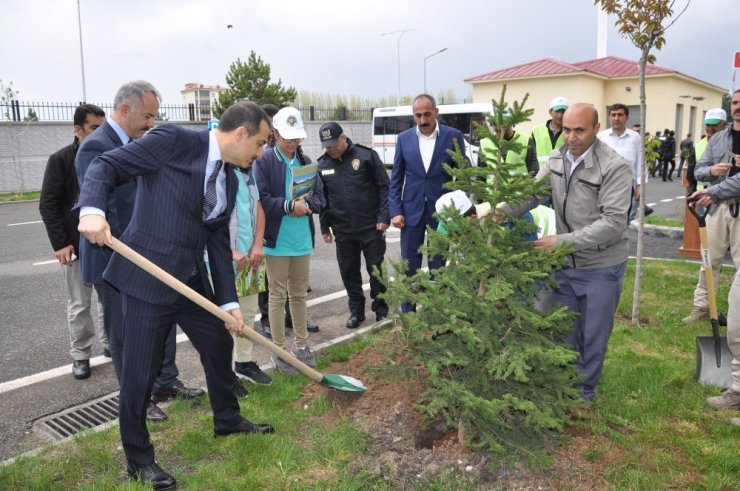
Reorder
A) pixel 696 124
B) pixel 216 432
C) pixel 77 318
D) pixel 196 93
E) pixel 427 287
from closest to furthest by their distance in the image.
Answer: pixel 427 287 → pixel 216 432 → pixel 77 318 → pixel 696 124 → pixel 196 93

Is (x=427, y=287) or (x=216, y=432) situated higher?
(x=427, y=287)

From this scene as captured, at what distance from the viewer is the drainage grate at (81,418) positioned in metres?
3.82

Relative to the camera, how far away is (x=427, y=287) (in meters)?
3.32

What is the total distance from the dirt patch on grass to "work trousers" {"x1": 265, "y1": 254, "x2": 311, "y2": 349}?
105cm

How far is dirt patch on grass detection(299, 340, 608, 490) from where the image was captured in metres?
3.00

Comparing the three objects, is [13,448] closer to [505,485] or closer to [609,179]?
[505,485]

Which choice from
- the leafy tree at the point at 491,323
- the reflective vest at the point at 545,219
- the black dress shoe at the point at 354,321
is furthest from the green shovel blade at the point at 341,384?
the black dress shoe at the point at 354,321

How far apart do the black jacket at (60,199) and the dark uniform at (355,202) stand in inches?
88.1

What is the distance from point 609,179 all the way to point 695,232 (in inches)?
224

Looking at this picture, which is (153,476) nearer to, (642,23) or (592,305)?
(592,305)

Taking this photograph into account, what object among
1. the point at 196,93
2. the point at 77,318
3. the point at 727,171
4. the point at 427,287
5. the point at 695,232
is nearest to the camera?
the point at 427,287

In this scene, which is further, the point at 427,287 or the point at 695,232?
the point at 695,232

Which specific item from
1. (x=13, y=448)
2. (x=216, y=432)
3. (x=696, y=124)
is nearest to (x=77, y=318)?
(x=13, y=448)

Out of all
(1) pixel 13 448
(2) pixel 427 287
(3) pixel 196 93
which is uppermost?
(3) pixel 196 93
